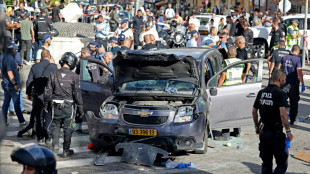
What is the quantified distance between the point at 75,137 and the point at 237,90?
10.6 ft

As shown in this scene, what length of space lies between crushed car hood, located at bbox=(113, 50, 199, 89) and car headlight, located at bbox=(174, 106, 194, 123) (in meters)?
0.75

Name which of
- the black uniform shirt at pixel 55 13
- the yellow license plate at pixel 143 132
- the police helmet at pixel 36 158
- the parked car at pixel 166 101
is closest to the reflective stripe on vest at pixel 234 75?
the parked car at pixel 166 101

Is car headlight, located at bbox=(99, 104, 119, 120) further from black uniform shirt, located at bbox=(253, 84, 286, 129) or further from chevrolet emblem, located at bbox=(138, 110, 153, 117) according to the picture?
black uniform shirt, located at bbox=(253, 84, 286, 129)

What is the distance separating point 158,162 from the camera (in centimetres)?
1050

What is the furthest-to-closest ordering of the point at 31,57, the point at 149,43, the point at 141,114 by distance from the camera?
the point at 31,57, the point at 149,43, the point at 141,114

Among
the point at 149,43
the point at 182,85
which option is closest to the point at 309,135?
the point at 182,85

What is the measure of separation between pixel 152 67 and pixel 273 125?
11.3ft

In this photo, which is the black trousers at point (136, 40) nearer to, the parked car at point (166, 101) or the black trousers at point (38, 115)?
the parked car at point (166, 101)

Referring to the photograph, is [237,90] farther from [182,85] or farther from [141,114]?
[141,114]

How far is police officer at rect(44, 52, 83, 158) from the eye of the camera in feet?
34.3

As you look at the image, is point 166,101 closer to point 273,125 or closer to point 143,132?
point 143,132

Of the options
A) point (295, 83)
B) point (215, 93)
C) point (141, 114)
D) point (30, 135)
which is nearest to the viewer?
point (141, 114)

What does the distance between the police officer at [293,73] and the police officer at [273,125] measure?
16.6 feet

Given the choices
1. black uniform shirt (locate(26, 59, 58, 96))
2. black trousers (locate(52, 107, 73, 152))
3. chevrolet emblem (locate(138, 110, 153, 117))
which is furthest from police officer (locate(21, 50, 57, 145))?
chevrolet emblem (locate(138, 110, 153, 117))
